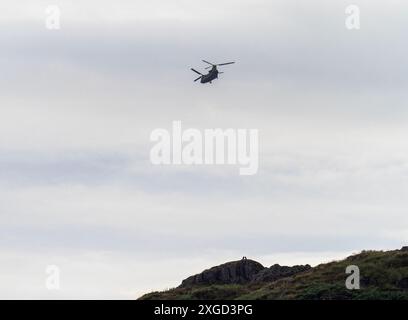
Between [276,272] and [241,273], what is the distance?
14.7ft

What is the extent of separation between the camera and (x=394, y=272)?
252ft

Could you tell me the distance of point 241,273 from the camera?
98062 mm

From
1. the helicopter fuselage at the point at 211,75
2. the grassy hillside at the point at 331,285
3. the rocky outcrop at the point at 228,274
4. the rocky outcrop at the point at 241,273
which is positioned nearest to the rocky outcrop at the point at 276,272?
the rocky outcrop at the point at 241,273

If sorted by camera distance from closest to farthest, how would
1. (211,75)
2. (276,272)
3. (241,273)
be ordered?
(276,272) < (241,273) < (211,75)

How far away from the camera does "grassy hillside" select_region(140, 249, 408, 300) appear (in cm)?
7338

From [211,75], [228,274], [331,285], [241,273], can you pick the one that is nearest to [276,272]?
[241,273]

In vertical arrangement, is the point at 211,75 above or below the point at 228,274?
above

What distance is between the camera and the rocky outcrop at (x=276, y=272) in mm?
94188

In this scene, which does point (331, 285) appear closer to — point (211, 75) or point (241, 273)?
point (241, 273)
